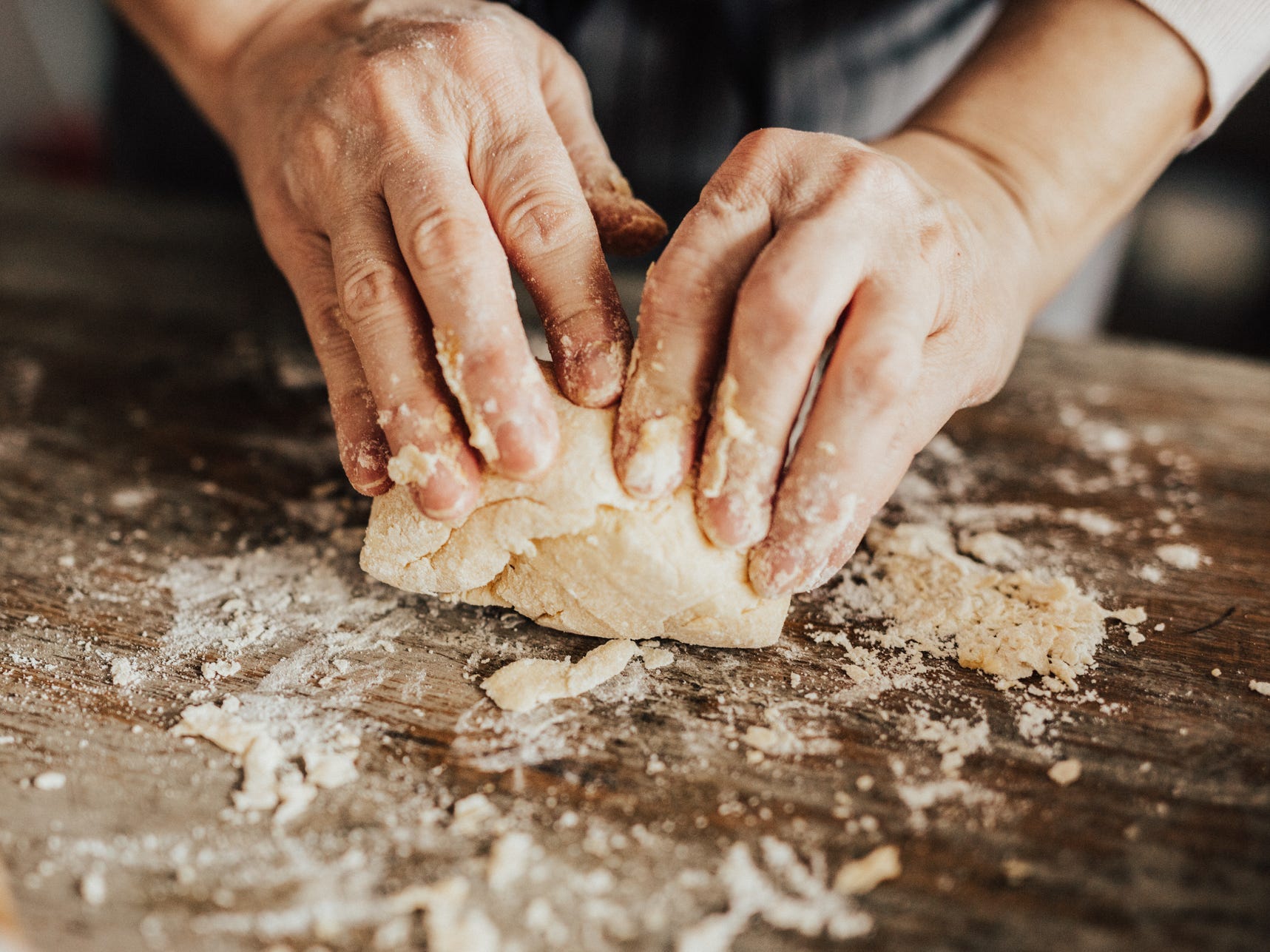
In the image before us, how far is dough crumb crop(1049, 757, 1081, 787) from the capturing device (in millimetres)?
1007

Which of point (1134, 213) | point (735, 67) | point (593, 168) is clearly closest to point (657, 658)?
point (593, 168)

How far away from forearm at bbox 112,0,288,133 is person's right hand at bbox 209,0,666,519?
32 centimetres

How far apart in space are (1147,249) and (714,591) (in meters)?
2.96

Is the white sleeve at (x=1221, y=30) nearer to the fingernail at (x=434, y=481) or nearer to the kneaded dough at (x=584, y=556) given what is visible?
the kneaded dough at (x=584, y=556)

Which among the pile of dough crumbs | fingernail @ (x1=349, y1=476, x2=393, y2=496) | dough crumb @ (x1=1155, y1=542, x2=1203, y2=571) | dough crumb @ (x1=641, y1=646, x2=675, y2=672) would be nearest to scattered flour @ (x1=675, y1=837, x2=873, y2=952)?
the pile of dough crumbs

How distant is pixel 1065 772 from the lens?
3.33ft

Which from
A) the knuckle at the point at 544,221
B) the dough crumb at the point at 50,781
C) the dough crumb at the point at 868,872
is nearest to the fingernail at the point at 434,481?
the knuckle at the point at 544,221

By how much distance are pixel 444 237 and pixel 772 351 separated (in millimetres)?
421

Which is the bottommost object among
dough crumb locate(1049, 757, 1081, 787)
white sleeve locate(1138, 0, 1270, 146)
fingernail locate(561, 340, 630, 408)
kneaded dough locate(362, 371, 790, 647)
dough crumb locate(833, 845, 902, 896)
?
dough crumb locate(833, 845, 902, 896)

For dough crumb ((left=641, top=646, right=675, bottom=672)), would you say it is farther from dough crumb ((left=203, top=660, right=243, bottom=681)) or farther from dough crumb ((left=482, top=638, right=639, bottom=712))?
dough crumb ((left=203, top=660, right=243, bottom=681))

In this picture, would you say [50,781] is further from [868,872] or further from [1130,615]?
[1130,615]

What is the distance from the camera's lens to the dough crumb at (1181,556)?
1395mm

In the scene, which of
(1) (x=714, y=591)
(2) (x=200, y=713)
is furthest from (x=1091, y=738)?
(2) (x=200, y=713)

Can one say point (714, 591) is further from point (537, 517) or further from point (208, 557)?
point (208, 557)
